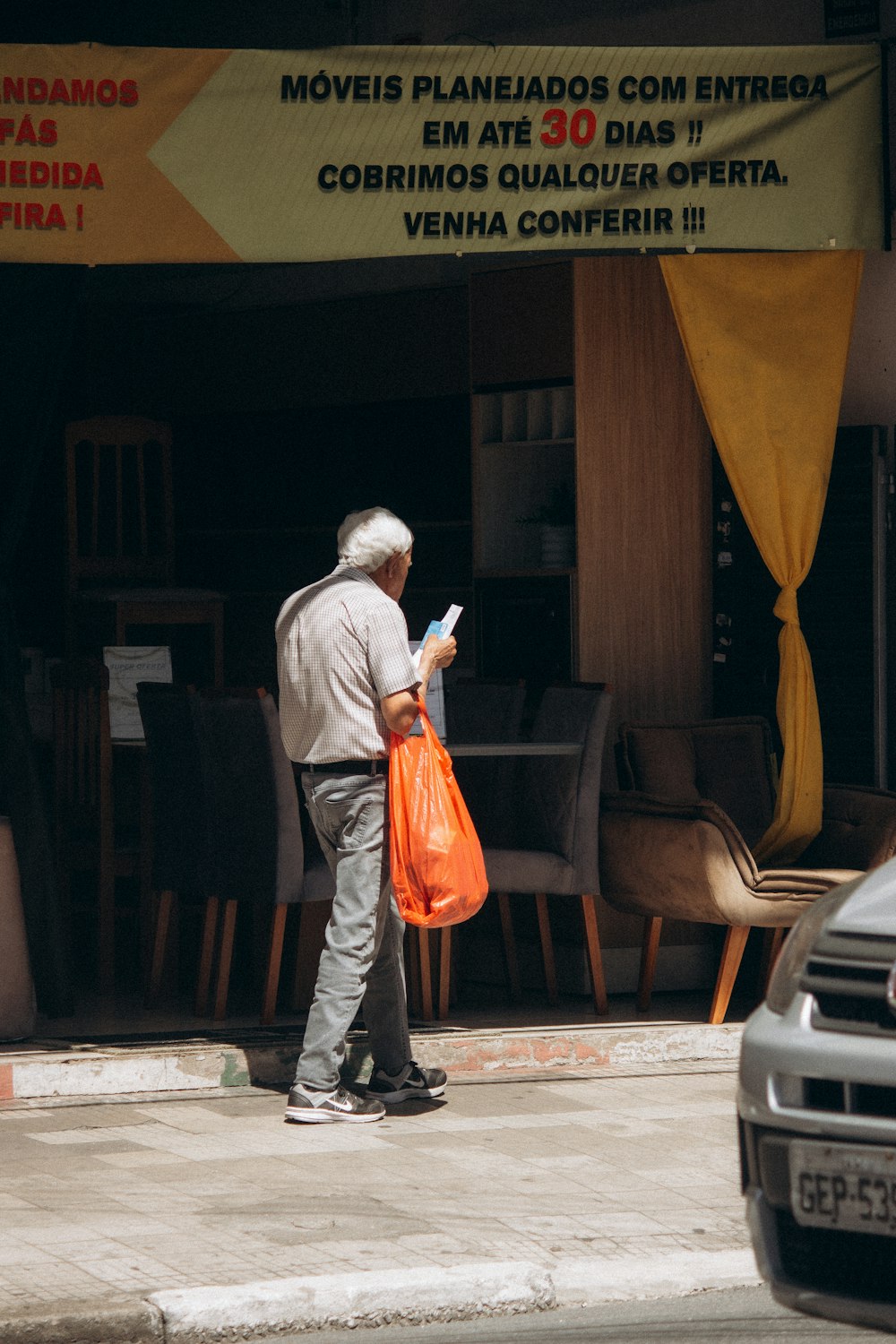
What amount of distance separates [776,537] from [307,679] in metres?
2.23

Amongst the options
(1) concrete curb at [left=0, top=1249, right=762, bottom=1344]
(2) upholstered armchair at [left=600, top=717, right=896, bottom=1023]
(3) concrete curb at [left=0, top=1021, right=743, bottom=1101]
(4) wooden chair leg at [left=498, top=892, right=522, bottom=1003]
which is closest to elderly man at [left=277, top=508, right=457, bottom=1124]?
(3) concrete curb at [left=0, top=1021, right=743, bottom=1101]

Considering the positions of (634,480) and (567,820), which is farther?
(634,480)

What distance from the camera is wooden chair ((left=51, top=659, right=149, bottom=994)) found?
825 cm

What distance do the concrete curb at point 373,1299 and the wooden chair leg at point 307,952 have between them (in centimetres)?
316

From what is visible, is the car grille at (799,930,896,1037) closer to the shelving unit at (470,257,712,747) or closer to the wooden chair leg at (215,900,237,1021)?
the wooden chair leg at (215,900,237,1021)

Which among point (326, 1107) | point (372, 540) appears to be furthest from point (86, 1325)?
point (372, 540)

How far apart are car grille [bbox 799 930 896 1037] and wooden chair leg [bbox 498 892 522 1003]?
472 centimetres

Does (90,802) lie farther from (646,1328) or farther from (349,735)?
(646,1328)

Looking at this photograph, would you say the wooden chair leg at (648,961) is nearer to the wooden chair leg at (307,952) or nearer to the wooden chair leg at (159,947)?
the wooden chair leg at (307,952)

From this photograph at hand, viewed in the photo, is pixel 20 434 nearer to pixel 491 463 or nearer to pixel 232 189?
pixel 232 189

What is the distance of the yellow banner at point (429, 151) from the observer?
22.3 ft

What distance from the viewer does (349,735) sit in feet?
20.1

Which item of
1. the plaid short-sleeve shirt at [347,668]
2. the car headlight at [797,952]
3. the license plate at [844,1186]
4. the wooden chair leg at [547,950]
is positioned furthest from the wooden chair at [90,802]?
the license plate at [844,1186]

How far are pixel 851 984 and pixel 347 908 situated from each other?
2921mm
